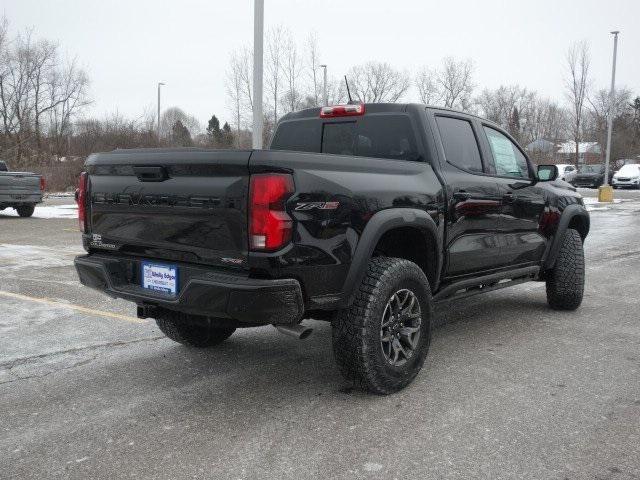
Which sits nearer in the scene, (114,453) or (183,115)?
(114,453)

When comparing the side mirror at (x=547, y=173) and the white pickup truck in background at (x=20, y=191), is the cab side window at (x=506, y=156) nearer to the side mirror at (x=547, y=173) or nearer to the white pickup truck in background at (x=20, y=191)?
the side mirror at (x=547, y=173)

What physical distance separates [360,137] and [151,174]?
69.2 inches

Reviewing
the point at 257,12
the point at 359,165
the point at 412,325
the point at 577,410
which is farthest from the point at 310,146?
the point at 257,12

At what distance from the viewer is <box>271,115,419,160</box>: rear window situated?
4.37m

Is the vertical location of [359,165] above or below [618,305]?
above

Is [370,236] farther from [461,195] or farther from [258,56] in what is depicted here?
[258,56]

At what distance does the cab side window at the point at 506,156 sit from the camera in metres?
5.07

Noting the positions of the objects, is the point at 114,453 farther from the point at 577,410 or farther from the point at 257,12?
the point at 257,12

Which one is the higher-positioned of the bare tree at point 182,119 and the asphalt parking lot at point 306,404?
the bare tree at point 182,119

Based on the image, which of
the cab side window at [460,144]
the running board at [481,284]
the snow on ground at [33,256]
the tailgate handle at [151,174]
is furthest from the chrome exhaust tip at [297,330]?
the snow on ground at [33,256]

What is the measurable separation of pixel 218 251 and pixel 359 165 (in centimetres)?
96

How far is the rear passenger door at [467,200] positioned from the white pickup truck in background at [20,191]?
44.1ft

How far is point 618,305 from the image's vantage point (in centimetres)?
627

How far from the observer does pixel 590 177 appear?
114ft
